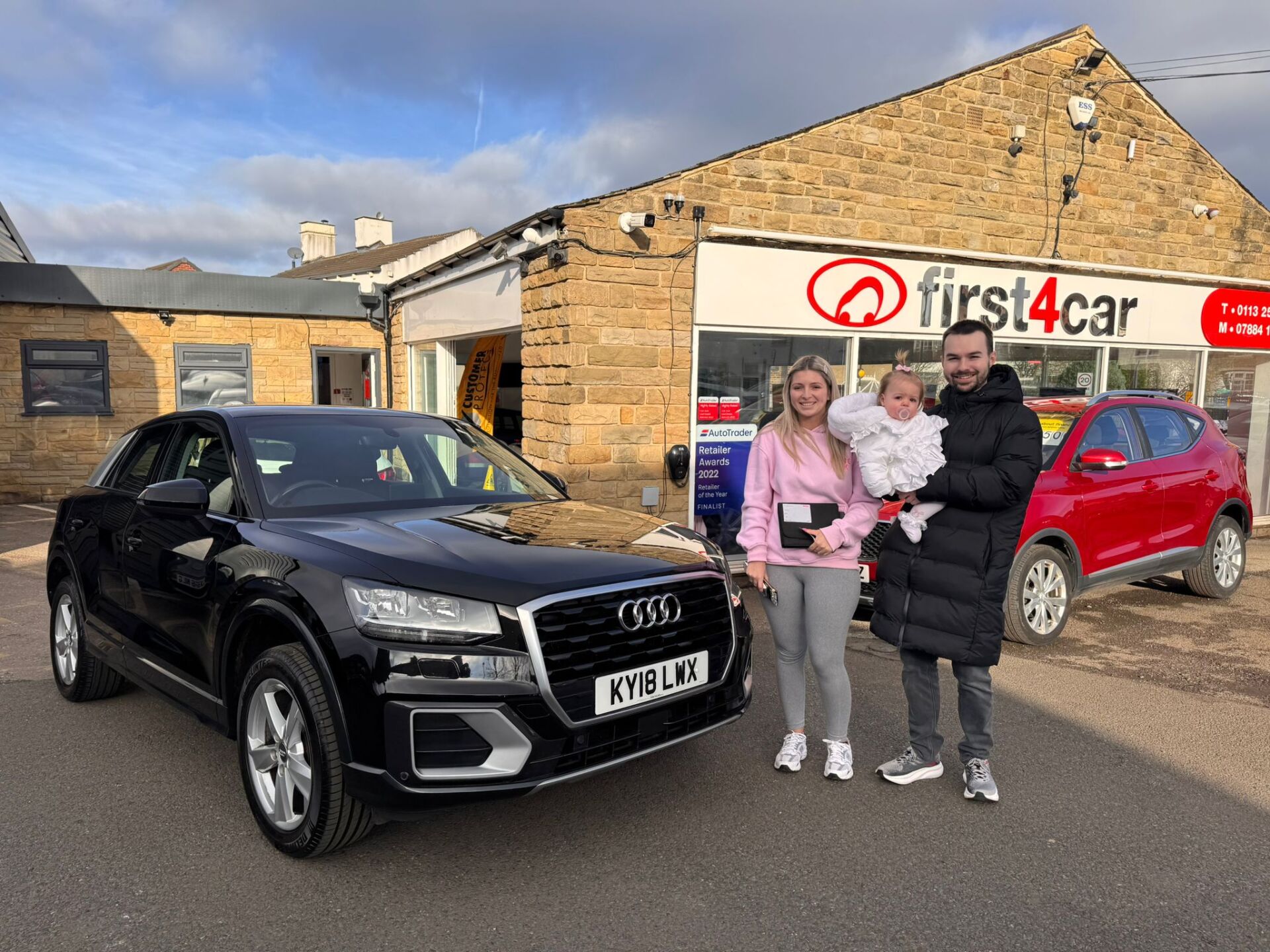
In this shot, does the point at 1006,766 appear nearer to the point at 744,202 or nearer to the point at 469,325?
the point at 744,202

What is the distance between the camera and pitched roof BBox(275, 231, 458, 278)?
80.3 feet

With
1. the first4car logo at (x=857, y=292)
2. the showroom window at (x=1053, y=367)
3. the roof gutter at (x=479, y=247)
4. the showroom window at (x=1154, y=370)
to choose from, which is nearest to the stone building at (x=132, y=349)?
the roof gutter at (x=479, y=247)

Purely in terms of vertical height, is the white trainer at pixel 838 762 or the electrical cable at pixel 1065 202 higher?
the electrical cable at pixel 1065 202

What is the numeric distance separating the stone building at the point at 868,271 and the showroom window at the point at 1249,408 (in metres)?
0.08

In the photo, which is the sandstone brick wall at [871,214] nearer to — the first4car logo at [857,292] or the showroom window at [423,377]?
the first4car logo at [857,292]

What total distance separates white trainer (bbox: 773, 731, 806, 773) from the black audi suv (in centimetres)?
50

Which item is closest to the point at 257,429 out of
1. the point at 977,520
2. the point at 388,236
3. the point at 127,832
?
the point at 127,832

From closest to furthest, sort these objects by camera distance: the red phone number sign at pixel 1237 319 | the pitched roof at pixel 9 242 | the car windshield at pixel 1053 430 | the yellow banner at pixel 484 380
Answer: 1. the car windshield at pixel 1053 430
2. the yellow banner at pixel 484 380
3. the red phone number sign at pixel 1237 319
4. the pitched roof at pixel 9 242

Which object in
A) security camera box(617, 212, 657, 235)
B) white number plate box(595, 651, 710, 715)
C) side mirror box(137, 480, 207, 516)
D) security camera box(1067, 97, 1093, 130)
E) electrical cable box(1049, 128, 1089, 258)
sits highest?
security camera box(1067, 97, 1093, 130)

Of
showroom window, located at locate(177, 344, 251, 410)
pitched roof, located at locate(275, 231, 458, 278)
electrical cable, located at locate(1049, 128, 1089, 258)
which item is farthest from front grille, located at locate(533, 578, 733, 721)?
pitched roof, located at locate(275, 231, 458, 278)

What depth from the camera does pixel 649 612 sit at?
3078mm

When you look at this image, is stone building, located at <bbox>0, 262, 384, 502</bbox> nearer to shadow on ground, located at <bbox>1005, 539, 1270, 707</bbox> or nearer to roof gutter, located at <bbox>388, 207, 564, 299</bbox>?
roof gutter, located at <bbox>388, 207, 564, 299</bbox>

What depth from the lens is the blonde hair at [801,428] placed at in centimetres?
371

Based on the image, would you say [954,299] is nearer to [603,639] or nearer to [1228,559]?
[1228,559]
